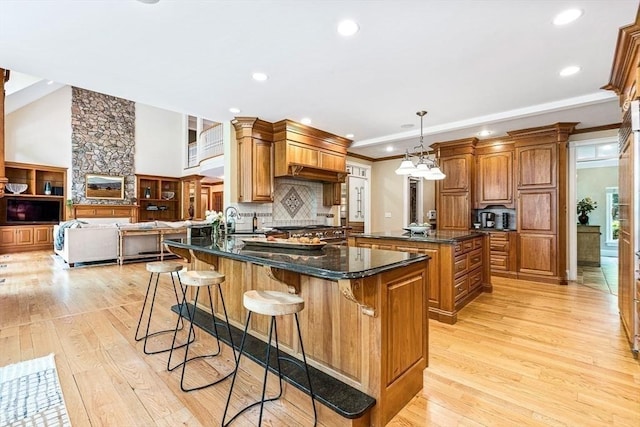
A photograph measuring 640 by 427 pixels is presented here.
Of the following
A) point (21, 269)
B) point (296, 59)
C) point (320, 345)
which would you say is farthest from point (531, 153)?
point (21, 269)

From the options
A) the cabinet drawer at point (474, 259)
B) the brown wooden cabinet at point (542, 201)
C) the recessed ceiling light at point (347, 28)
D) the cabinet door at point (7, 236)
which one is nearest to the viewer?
the recessed ceiling light at point (347, 28)

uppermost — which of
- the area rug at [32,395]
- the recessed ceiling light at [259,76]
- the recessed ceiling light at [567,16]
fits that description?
the recessed ceiling light at [259,76]

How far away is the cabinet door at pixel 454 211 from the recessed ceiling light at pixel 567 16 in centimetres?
381

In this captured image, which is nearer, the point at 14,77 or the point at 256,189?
the point at 256,189

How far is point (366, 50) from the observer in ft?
8.63

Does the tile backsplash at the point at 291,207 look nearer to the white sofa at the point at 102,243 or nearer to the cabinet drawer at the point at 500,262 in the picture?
the white sofa at the point at 102,243

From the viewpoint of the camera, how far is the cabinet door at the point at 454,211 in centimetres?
576

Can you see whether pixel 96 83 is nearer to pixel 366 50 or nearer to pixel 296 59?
pixel 296 59

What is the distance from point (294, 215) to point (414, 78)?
11.0 feet

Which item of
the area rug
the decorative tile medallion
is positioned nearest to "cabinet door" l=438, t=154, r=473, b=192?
the decorative tile medallion

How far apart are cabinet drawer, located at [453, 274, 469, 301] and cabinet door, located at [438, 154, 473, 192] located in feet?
8.74

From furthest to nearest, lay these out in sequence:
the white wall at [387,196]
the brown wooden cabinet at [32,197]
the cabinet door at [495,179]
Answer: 1. the brown wooden cabinet at [32,197]
2. the white wall at [387,196]
3. the cabinet door at [495,179]

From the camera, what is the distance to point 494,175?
18.6 feet

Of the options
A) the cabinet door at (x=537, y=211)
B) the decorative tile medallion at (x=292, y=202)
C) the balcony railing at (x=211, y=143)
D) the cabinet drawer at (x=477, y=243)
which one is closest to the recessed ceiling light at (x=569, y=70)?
the cabinet drawer at (x=477, y=243)
